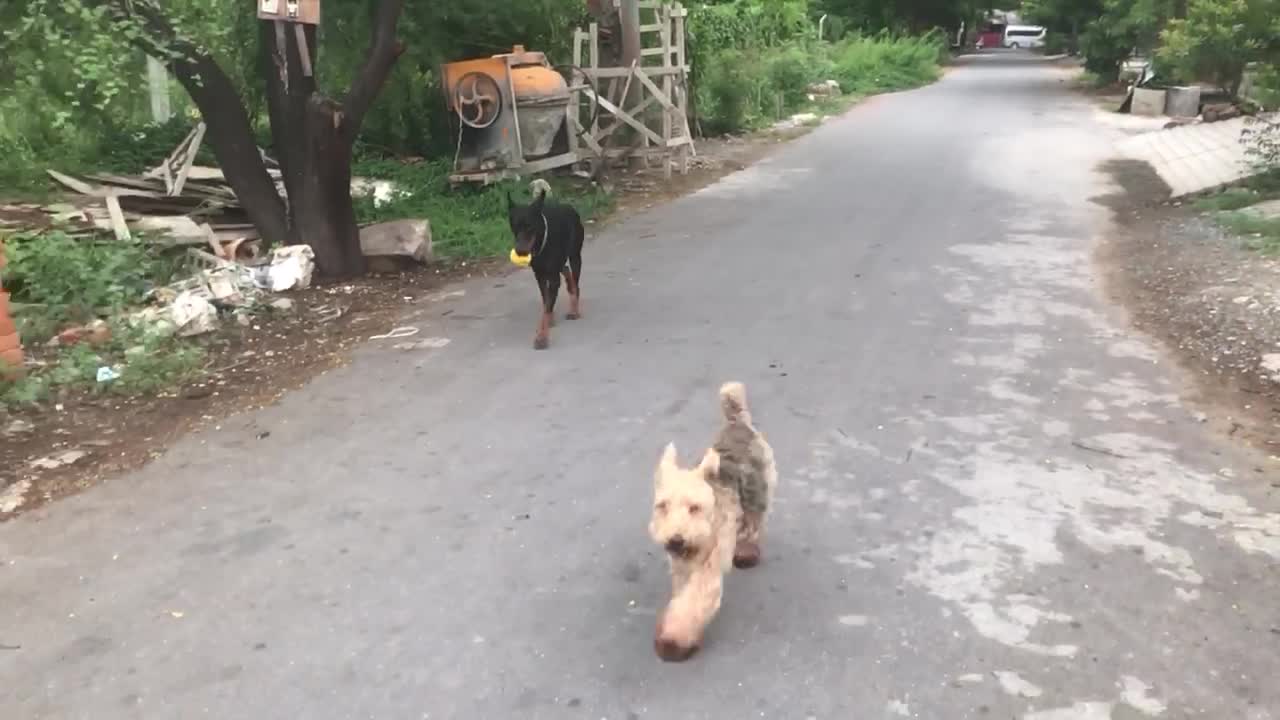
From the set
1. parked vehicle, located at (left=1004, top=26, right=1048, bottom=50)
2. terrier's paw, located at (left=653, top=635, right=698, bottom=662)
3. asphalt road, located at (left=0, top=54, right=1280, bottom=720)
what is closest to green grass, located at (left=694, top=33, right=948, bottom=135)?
asphalt road, located at (left=0, top=54, right=1280, bottom=720)

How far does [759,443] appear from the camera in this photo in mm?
3809

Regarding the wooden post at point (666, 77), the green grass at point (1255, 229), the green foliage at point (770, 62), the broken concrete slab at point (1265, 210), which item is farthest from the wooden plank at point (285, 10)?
the green foliage at point (770, 62)

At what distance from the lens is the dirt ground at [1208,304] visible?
18.7 ft

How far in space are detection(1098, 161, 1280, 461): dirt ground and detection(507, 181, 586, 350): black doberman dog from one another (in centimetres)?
409

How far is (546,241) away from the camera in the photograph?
22.8 feet

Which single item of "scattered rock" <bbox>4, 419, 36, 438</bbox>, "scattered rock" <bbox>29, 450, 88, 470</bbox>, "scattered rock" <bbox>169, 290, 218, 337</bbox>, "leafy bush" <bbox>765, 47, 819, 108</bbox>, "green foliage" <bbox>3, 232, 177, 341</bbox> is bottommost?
"scattered rock" <bbox>29, 450, 88, 470</bbox>

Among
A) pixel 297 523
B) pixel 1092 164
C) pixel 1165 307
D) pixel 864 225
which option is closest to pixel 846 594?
pixel 297 523

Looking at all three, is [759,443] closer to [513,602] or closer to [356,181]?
[513,602]

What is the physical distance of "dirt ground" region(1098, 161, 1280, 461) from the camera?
5.71 metres

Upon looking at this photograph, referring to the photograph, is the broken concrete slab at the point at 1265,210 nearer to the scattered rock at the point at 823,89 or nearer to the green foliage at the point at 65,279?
the green foliage at the point at 65,279

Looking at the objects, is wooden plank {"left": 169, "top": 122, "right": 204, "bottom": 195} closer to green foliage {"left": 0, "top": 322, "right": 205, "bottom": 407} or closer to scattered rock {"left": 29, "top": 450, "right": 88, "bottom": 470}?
green foliage {"left": 0, "top": 322, "right": 205, "bottom": 407}

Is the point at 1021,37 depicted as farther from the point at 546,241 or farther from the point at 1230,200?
the point at 546,241

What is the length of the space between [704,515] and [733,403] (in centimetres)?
61

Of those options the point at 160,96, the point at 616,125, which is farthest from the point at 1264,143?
the point at 160,96
